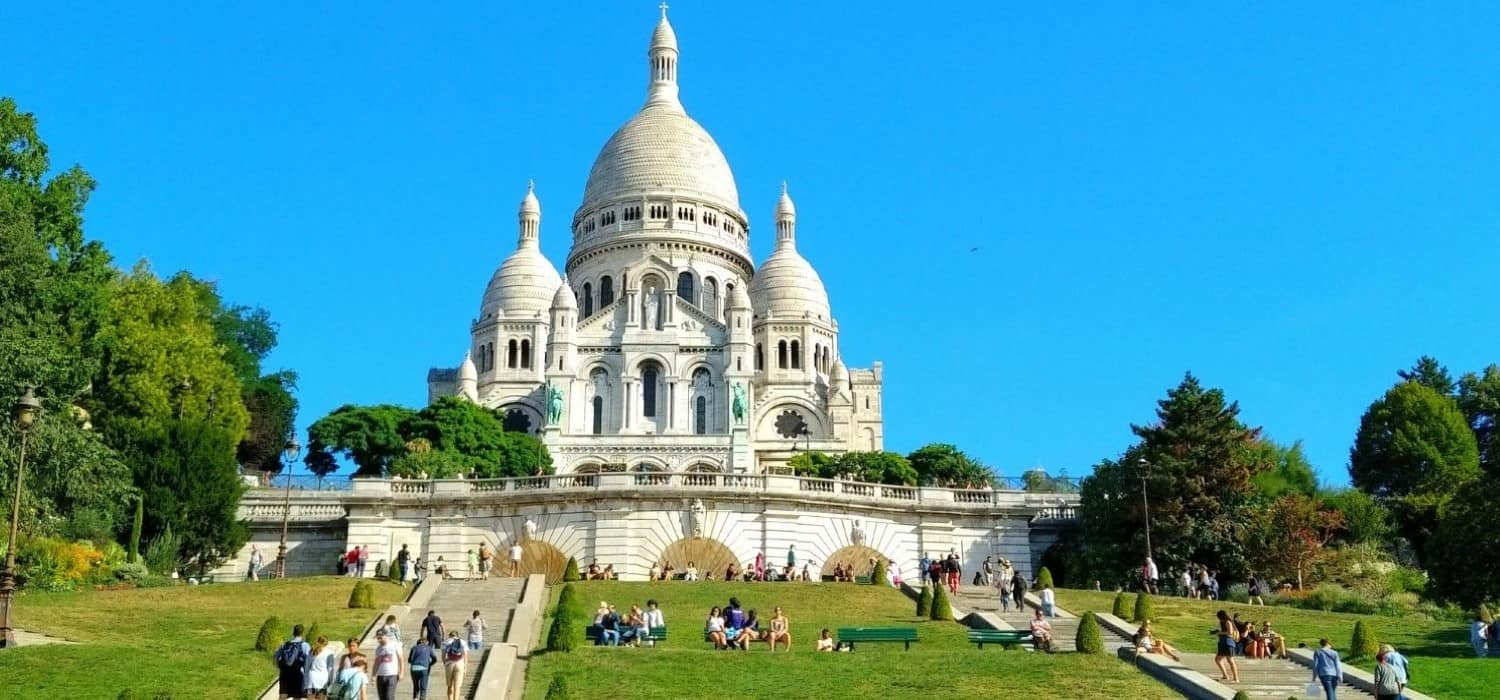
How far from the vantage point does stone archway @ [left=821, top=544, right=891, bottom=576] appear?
44719 mm

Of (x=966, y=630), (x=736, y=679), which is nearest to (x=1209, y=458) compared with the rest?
(x=966, y=630)

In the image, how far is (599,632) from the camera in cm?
2706

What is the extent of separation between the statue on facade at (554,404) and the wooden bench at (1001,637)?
5942 centimetres

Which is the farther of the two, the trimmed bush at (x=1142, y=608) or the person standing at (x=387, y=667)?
the trimmed bush at (x=1142, y=608)

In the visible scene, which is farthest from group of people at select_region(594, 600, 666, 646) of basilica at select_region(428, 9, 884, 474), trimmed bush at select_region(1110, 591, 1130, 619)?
basilica at select_region(428, 9, 884, 474)

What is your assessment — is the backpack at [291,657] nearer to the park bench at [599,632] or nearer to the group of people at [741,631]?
the park bench at [599,632]

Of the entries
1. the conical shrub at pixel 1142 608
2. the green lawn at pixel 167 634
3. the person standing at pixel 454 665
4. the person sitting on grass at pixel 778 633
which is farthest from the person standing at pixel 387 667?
the conical shrub at pixel 1142 608

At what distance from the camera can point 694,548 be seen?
43.5 metres

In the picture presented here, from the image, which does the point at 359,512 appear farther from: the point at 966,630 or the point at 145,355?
the point at 966,630

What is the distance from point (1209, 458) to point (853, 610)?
15.6 meters

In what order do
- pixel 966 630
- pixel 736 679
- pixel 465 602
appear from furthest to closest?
pixel 465 602, pixel 966 630, pixel 736 679

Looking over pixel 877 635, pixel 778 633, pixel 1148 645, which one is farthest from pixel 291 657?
pixel 1148 645

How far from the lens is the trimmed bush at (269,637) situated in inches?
1008

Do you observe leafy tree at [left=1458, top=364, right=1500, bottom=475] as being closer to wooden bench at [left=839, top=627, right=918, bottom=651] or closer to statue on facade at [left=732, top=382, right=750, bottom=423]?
statue on facade at [left=732, top=382, right=750, bottom=423]
